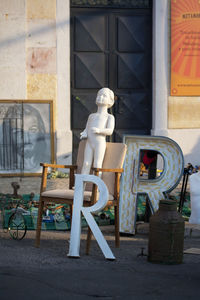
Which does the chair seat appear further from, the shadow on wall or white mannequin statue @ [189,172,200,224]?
the shadow on wall

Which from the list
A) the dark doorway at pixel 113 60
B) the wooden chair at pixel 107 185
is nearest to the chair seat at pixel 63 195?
the wooden chair at pixel 107 185

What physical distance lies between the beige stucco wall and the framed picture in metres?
0.22

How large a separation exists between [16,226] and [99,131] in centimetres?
142

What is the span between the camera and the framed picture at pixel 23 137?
12188mm

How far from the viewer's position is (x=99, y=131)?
6902 millimetres

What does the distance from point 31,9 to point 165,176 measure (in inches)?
257

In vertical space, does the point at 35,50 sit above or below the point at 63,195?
above

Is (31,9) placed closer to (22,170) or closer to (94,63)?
(94,63)

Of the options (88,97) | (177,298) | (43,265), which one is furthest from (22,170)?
(177,298)

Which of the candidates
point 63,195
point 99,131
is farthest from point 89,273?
point 99,131

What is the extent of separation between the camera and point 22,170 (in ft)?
39.9

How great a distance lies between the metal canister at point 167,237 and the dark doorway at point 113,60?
7.27m

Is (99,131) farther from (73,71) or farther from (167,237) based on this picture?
(73,71)

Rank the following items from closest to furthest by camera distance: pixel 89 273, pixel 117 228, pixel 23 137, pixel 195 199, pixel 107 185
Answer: pixel 89 273 → pixel 117 228 → pixel 107 185 → pixel 195 199 → pixel 23 137
